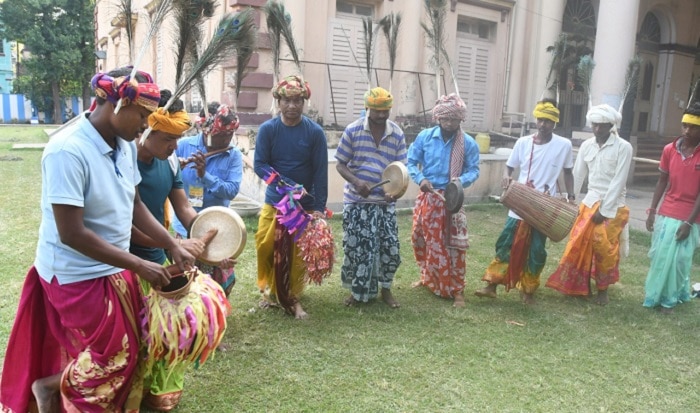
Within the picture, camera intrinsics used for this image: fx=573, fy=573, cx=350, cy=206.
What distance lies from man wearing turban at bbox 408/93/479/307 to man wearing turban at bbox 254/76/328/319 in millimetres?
1048

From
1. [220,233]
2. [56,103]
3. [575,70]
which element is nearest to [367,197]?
[220,233]

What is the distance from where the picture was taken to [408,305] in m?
5.22

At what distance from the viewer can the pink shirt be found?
504cm

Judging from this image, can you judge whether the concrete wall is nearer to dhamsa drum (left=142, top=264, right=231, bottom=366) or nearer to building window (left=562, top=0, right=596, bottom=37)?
dhamsa drum (left=142, top=264, right=231, bottom=366)

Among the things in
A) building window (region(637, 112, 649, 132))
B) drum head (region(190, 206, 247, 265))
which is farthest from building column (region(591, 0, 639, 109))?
drum head (region(190, 206, 247, 265))

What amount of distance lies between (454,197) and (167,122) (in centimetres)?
262

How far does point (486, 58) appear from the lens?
1381 centimetres

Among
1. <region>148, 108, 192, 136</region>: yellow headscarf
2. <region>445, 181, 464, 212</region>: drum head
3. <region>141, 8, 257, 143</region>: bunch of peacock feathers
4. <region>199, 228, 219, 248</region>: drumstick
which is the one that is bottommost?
<region>199, 228, 219, 248</region>: drumstick

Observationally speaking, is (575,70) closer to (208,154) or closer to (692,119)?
(692,119)

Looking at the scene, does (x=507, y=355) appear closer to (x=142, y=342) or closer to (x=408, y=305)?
(x=408, y=305)

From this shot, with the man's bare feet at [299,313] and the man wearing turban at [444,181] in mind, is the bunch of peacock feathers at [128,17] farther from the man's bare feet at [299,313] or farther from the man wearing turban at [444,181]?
the man wearing turban at [444,181]

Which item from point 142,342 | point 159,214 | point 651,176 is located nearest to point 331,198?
point 159,214

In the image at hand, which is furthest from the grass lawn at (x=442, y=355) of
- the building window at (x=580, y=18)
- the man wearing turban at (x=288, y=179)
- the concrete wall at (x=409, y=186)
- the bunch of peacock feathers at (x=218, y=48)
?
the building window at (x=580, y=18)

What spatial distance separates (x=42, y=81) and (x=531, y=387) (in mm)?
36923
